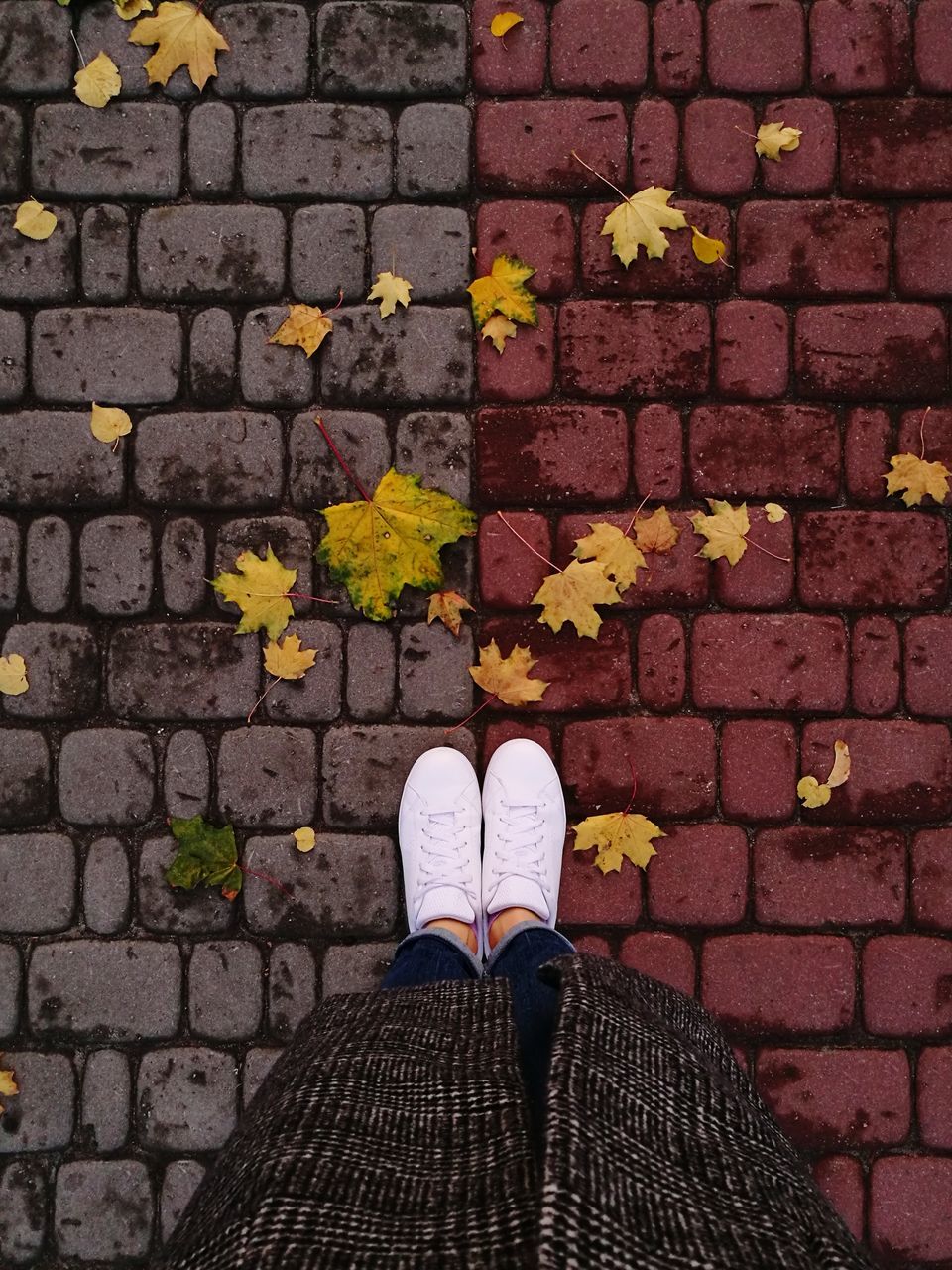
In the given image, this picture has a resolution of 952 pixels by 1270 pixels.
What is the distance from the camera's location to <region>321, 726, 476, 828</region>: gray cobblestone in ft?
6.61

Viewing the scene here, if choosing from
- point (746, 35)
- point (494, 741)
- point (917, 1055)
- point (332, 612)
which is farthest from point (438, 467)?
point (917, 1055)

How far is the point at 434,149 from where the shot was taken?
1.97 m

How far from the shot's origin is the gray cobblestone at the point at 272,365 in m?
1.99

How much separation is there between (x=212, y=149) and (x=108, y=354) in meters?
0.51

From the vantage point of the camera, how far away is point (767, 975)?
2.01m

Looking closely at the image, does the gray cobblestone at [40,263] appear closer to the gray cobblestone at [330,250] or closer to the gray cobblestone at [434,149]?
the gray cobblestone at [330,250]

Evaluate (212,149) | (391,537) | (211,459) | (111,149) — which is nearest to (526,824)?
(391,537)

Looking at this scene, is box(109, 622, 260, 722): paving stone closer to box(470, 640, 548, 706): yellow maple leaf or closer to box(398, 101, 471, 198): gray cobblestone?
box(470, 640, 548, 706): yellow maple leaf

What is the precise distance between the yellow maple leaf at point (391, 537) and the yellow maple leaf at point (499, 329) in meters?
0.35

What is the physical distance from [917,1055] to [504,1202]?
4.64ft

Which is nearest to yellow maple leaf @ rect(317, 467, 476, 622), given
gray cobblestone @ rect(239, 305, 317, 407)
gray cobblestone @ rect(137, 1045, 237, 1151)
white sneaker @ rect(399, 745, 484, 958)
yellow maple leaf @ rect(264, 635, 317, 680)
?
yellow maple leaf @ rect(264, 635, 317, 680)

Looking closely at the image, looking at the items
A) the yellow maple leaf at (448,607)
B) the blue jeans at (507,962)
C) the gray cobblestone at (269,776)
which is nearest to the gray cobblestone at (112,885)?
the gray cobblestone at (269,776)

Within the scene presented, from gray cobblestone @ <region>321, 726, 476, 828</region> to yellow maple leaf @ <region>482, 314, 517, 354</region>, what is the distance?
87 cm

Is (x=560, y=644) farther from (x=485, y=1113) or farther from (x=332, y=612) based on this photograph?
(x=485, y=1113)
